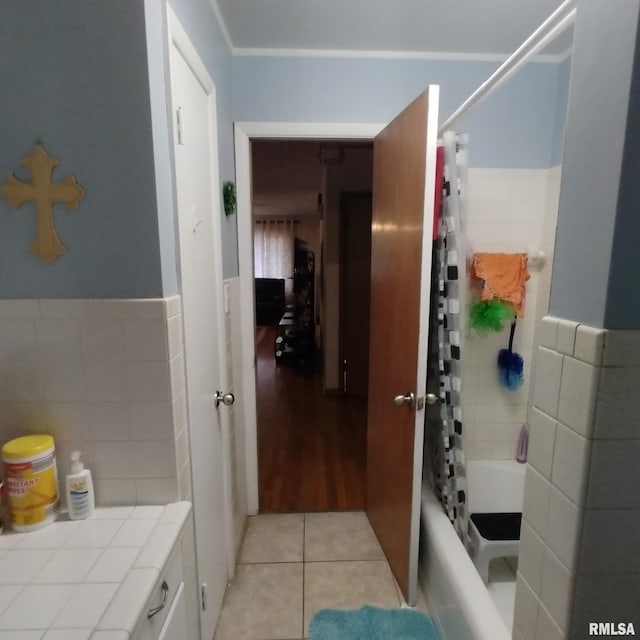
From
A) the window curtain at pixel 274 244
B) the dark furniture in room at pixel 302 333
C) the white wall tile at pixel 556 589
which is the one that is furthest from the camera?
the window curtain at pixel 274 244

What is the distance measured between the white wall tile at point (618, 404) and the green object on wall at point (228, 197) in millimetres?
1427

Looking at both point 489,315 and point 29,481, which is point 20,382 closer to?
point 29,481

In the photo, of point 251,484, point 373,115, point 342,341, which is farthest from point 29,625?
point 342,341

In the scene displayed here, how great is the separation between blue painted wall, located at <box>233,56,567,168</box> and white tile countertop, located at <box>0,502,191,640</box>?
168 cm

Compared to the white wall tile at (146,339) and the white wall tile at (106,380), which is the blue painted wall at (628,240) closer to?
the white wall tile at (146,339)

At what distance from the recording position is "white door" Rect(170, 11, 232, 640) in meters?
1.04

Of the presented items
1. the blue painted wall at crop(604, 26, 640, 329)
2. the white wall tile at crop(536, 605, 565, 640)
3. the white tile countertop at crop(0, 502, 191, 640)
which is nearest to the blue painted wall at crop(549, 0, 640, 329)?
the blue painted wall at crop(604, 26, 640, 329)

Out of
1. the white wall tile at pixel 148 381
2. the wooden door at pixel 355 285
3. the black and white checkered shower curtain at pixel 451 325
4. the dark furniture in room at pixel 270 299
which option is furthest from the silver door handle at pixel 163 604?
the dark furniture in room at pixel 270 299

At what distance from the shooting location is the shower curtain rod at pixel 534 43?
86 centimetres

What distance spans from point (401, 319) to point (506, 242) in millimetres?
766

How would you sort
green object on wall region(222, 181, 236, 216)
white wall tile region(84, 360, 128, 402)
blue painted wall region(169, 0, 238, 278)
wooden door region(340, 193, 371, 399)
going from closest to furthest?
white wall tile region(84, 360, 128, 402) → blue painted wall region(169, 0, 238, 278) → green object on wall region(222, 181, 236, 216) → wooden door region(340, 193, 371, 399)

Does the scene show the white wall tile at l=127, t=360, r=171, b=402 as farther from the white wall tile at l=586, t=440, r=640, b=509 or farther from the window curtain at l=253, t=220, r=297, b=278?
the window curtain at l=253, t=220, r=297, b=278

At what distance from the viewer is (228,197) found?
1589 millimetres

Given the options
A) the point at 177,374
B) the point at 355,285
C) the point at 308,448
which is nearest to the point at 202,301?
the point at 177,374
